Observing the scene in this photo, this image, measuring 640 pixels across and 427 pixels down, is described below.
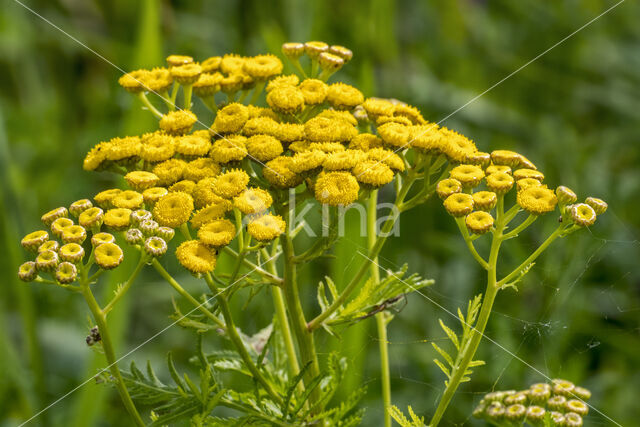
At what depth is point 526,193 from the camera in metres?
1.15

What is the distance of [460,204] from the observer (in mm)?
1144

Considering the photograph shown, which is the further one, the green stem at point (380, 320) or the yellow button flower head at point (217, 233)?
the green stem at point (380, 320)

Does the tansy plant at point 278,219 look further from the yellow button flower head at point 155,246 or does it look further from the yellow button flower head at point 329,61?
the yellow button flower head at point 329,61

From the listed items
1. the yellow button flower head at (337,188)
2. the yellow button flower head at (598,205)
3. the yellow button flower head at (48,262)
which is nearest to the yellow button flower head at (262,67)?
the yellow button flower head at (337,188)

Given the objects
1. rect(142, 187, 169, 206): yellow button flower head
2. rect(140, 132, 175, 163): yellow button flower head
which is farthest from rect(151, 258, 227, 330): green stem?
rect(140, 132, 175, 163): yellow button flower head

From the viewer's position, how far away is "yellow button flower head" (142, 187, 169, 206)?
1151 mm

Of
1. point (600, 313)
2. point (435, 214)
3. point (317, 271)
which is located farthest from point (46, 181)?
point (600, 313)

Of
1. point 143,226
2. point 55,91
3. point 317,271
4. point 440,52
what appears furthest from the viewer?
point 440,52

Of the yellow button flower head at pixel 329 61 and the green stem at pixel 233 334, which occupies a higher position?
the yellow button flower head at pixel 329 61

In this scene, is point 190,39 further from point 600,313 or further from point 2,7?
point 600,313

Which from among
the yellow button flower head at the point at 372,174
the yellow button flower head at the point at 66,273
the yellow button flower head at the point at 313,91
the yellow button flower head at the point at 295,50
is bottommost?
the yellow button flower head at the point at 66,273

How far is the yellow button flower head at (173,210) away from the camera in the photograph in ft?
3.70

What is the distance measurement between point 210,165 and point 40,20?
2.49 m

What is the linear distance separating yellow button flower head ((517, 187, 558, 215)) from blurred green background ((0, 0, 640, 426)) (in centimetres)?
34
